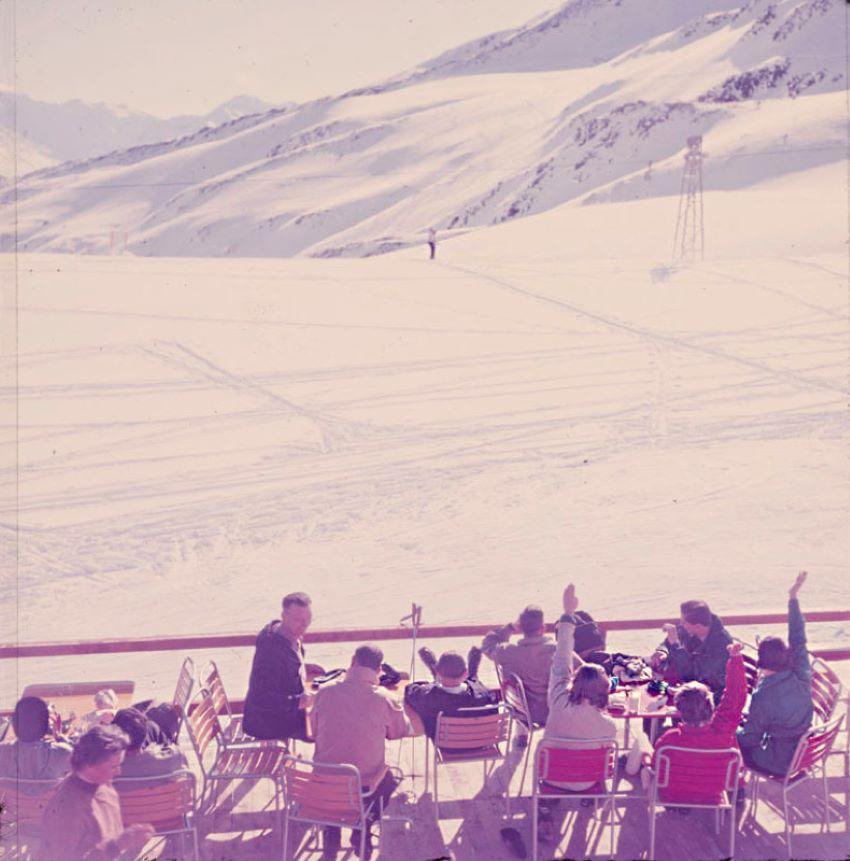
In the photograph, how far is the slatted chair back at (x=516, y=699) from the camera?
20.9 ft

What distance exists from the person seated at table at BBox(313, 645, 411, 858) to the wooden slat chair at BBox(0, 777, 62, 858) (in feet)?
3.85

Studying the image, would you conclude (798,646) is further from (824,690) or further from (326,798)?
(326,798)

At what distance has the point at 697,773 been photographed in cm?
552

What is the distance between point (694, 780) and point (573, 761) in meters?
0.54

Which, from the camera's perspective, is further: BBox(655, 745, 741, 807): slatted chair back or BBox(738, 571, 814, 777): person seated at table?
BBox(738, 571, 814, 777): person seated at table

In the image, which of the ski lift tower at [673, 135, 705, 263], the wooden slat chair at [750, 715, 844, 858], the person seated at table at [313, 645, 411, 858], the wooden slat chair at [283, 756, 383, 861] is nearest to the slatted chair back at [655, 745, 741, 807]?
the wooden slat chair at [750, 715, 844, 858]

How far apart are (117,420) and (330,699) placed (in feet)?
39.5

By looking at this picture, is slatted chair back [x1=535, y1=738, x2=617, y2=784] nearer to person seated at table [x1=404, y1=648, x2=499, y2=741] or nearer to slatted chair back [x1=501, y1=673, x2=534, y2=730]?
person seated at table [x1=404, y1=648, x2=499, y2=741]

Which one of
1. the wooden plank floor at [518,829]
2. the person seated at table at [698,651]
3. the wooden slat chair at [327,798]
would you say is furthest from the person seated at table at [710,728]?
the wooden slat chair at [327,798]

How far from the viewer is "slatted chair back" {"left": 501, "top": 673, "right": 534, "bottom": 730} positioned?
20.9ft

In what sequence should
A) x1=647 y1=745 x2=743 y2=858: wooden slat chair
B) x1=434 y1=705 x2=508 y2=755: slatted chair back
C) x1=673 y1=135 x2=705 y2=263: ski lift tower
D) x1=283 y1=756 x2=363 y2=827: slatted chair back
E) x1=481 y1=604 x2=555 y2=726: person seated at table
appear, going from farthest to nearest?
x1=673 y1=135 x2=705 y2=263: ski lift tower < x1=481 y1=604 x2=555 y2=726: person seated at table < x1=434 y1=705 x2=508 y2=755: slatted chair back < x1=647 y1=745 x2=743 y2=858: wooden slat chair < x1=283 y1=756 x2=363 y2=827: slatted chair back

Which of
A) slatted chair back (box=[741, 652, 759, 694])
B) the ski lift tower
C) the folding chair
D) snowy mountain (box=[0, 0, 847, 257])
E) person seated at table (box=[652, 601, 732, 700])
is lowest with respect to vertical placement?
the folding chair

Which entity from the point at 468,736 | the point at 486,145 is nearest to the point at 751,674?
the point at 468,736

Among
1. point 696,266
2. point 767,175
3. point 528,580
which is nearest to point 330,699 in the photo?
point 528,580
